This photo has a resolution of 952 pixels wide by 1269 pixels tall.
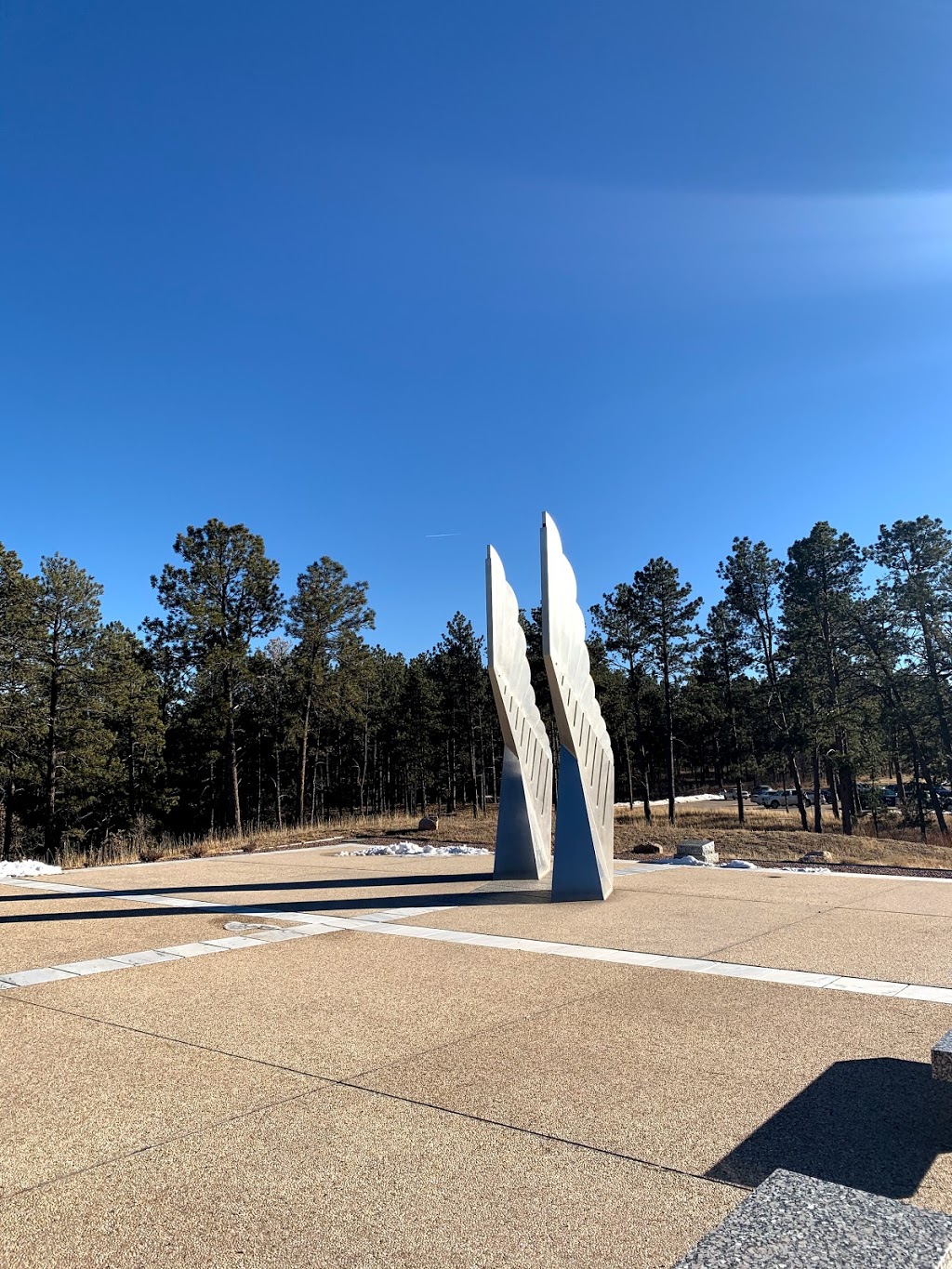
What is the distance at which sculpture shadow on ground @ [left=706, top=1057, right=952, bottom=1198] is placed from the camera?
3.34 m

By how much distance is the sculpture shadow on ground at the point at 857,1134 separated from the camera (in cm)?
334

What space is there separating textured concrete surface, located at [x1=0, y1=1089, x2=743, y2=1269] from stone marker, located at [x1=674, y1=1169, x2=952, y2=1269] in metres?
0.67

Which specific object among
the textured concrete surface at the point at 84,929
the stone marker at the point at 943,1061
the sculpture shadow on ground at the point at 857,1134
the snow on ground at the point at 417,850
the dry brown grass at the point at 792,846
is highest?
the stone marker at the point at 943,1061

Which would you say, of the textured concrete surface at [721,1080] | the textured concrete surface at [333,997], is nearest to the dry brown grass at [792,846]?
the textured concrete surface at [333,997]

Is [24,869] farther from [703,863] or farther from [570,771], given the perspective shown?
[703,863]

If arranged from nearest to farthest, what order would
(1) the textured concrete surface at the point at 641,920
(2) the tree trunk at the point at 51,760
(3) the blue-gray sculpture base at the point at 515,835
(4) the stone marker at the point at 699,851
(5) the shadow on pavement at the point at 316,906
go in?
(1) the textured concrete surface at the point at 641,920
(5) the shadow on pavement at the point at 316,906
(3) the blue-gray sculpture base at the point at 515,835
(4) the stone marker at the point at 699,851
(2) the tree trunk at the point at 51,760

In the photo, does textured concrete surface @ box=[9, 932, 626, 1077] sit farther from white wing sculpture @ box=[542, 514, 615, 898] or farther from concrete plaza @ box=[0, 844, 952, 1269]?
white wing sculpture @ box=[542, 514, 615, 898]

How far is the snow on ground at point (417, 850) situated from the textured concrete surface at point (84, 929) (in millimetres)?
7039

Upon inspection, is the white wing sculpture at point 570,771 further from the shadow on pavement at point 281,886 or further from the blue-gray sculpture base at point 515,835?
the shadow on pavement at point 281,886

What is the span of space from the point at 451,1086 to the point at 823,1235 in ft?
8.55

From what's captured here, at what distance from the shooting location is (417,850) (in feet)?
59.3

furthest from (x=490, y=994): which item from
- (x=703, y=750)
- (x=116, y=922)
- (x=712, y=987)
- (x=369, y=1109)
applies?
(x=703, y=750)

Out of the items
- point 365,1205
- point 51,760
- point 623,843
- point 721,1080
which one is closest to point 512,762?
point 623,843

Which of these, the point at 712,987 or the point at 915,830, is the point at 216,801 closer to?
the point at 915,830
